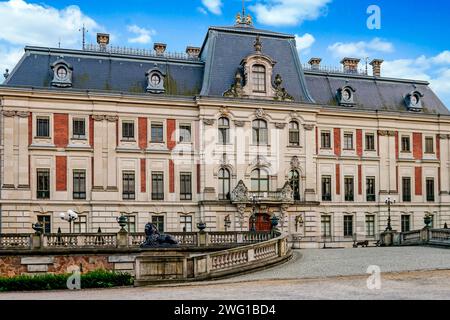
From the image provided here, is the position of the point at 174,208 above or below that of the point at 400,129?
below

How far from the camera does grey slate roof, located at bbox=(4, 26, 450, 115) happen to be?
4678 cm

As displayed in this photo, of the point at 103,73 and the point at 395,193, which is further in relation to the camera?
the point at 395,193

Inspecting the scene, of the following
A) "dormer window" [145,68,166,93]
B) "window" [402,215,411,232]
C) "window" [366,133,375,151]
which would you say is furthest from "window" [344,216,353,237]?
"dormer window" [145,68,166,93]

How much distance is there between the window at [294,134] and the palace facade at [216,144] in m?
0.08

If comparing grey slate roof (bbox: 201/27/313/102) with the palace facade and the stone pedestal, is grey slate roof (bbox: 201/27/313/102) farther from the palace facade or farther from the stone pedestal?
the stone pedestal

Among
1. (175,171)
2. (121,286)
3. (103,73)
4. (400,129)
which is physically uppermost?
(103,73)

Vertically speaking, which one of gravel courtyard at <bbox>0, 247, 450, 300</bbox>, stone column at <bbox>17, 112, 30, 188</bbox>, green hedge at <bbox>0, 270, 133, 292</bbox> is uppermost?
stone column at <bbox>17, 112, 30, 188</bbox>

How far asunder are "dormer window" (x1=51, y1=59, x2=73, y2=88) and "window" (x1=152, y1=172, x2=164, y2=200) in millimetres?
9016

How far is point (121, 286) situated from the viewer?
79.7ft
